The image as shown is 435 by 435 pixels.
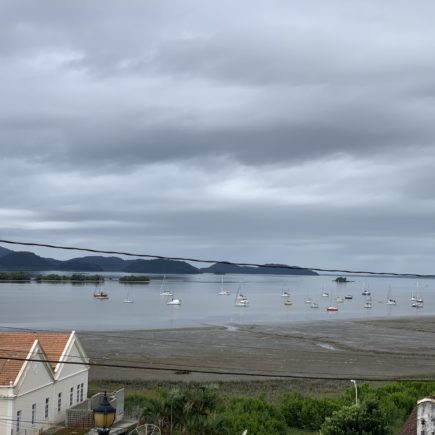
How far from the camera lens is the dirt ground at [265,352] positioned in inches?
2473

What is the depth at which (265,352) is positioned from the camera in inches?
3000

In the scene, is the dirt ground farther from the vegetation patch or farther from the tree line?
the tree line

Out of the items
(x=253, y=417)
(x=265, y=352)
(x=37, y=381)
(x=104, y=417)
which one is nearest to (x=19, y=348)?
(x=37, y=381)

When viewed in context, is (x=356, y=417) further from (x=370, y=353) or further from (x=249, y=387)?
(x=370, y=353)

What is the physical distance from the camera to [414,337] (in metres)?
97.6

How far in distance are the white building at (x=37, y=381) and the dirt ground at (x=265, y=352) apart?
11131 millimetres

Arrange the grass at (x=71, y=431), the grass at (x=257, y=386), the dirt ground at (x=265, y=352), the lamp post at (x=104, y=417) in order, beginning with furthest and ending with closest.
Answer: the dirt ground at (x=265, y=352), the grass at (x=257, y=386), the grass at (x=71, y=431), the lamp post at (x=104, y=417)

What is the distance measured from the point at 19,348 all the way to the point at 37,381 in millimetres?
1960

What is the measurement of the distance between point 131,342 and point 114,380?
2572 cm

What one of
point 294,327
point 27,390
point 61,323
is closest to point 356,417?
point 27,390

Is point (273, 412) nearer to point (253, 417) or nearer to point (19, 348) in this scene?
point (253, 417)

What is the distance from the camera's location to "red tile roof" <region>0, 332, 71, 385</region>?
32156 mm

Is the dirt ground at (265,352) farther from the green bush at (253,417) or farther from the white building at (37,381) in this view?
the white building at (37,381)

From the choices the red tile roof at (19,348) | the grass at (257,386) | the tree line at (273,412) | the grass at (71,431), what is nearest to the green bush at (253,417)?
the tree line at (273,412)
